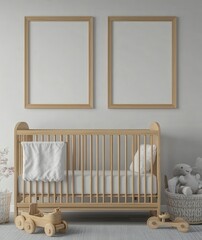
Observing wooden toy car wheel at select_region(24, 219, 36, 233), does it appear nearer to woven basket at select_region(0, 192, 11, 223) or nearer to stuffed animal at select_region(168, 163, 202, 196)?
woven basket at select_region(0, 192, 11, 223)

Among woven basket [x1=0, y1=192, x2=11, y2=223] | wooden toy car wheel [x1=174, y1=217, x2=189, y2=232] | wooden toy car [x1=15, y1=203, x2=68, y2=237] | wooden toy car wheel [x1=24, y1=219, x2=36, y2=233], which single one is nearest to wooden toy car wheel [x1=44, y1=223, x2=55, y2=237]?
wooden toy car [x1=15, y1=203, x2=68, y2=237]

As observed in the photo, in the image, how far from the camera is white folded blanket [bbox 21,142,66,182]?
3.96 meters

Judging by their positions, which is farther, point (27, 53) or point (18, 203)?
point (27, 53)

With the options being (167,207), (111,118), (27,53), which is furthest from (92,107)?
(167,207)

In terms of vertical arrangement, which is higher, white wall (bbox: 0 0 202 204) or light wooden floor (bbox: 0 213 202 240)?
white wall (bbox: 0 0 202 204)

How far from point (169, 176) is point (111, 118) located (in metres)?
0.73

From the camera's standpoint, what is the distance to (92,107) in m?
4.61

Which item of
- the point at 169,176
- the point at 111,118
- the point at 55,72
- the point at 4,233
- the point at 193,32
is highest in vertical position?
the point at 193,32

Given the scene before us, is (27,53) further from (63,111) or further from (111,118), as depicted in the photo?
(111,118)

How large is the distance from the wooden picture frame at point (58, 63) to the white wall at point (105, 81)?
61 mm

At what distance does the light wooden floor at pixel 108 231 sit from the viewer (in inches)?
144

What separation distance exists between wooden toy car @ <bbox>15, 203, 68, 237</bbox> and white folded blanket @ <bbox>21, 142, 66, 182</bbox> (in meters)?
0.23

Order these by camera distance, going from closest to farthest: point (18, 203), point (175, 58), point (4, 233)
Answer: point (4, 233), point (18, 203), point (175, 58)

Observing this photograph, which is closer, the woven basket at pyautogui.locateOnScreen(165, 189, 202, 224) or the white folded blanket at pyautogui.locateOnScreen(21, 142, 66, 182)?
the white folded blanket at pyautogui.locateOnScreen(21, 142, 66, 182)
